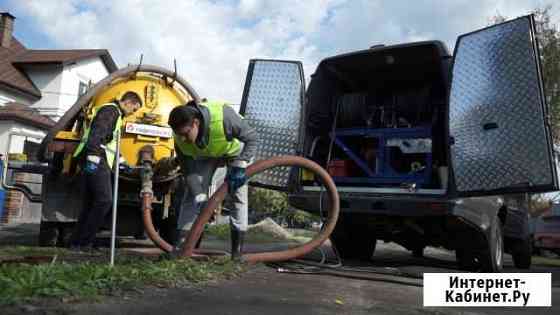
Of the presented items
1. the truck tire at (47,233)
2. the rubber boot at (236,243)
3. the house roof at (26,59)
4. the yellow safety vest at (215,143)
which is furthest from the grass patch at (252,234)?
the house roof at (26,59)

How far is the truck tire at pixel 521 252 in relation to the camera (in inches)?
287

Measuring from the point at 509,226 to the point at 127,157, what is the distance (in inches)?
190

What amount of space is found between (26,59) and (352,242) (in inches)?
801

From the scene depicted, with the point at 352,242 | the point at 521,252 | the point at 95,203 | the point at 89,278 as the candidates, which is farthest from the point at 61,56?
the point at 89,278

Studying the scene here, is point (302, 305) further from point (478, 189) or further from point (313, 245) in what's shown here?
point (478, 189)

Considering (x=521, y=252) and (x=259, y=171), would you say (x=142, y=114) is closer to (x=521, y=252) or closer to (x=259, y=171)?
(x=259, y=171)

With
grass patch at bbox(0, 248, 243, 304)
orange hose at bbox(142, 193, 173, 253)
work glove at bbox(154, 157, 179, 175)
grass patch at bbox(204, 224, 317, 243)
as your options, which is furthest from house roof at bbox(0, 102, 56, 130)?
→ grass patch at bbox(0, 248, 243, 304)

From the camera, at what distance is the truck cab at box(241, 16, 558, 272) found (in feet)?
14.0

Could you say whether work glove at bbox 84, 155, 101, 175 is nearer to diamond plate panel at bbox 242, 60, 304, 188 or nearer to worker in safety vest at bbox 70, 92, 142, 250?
worker in safety vest at bbox 70, 92, 142, 250

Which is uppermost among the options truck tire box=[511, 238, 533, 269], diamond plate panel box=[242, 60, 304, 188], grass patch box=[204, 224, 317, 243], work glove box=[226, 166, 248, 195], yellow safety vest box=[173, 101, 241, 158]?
diamond plate panel box=[242, 60, 304, 188]

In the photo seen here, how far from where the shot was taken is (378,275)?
4.47m

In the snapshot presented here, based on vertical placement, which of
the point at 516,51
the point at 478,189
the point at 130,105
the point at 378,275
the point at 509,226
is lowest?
the point at 378,275

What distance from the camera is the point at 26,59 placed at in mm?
21703

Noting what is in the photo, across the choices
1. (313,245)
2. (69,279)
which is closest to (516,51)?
(313,245)
